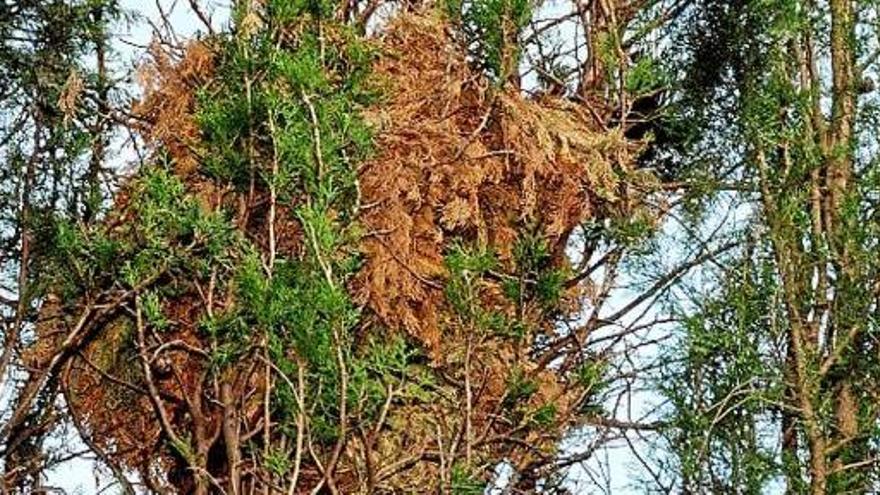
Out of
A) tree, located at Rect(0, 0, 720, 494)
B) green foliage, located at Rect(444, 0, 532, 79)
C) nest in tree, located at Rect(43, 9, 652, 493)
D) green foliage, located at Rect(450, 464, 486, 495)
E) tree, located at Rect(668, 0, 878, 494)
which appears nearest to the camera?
green foliage, located at Rect(450, 464, 486, 495)

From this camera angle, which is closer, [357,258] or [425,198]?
[357,258]

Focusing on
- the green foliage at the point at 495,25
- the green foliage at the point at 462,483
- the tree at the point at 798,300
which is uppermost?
the green foliage at the point at 495,25

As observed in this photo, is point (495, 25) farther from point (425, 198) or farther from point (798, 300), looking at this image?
point (798, 300)

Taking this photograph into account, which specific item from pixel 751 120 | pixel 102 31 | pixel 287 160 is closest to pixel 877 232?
pixel 751 120

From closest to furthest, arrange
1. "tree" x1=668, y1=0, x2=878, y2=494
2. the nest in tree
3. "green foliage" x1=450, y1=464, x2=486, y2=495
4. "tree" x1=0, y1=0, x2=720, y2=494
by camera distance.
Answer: "green foliage" x1=450, y1=464, x2=486, y2=495, "tree" x1=0, y1=0, x2=720, y2=494, "tree" x1=668, y1=0, x2=878, y2=494, the nest in tree

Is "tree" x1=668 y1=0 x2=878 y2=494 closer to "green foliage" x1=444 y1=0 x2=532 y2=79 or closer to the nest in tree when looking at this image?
the nest in tree

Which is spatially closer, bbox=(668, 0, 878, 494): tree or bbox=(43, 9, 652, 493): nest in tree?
bbox=(668, 0, 878, 494): tree

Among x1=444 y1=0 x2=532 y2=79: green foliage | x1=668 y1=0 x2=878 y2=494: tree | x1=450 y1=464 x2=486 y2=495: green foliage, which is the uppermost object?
x1=444 y1=0 x2=532 y2=79: green foliage

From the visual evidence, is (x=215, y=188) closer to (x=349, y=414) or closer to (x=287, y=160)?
(x=287, y=160)

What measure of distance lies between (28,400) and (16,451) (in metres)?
0.50

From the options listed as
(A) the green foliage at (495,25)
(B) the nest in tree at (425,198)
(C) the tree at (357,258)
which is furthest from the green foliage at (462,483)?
(A) the green foliage at (495,25)

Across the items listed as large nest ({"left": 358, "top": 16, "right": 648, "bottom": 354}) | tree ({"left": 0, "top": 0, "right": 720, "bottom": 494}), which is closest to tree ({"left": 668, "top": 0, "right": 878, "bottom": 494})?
tree ({"left": 0, "top": 0, "right": 720, "bottom": 494})

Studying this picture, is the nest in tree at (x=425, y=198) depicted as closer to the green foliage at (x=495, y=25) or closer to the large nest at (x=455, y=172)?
the large nest at (x=455, y=172)

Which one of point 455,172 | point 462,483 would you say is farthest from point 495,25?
point 462,483
